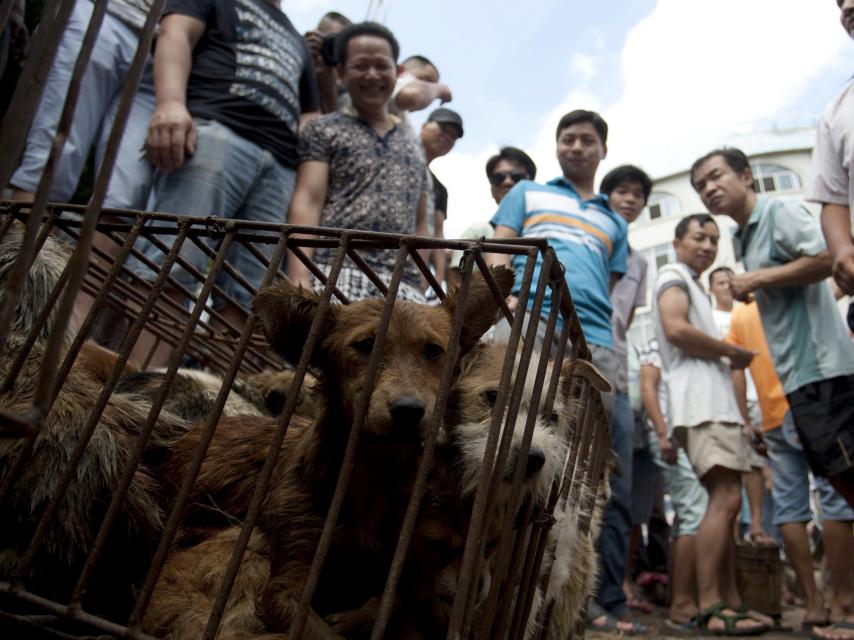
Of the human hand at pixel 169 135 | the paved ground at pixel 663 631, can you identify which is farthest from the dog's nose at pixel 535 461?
the paved ground at pixel 663 631

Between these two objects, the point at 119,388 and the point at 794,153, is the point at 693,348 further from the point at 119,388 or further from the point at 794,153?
the point at 794,153

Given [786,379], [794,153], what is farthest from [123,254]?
[794,153]

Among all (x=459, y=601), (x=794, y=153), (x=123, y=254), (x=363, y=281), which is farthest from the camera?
(x=794, y=153)

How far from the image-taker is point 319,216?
3918 mm

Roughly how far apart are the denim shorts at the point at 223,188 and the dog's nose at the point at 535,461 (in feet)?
6.58

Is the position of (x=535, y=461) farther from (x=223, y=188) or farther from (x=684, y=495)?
(x=684, y=495)

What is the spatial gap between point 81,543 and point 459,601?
106 centimetres

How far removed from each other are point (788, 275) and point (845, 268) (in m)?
0.83

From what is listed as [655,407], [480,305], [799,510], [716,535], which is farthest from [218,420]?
[655,407]

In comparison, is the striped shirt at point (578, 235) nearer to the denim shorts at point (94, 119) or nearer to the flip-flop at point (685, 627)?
the denim shorts at point (94, 119)

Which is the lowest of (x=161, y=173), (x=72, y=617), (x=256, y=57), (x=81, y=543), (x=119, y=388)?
(x=72, y=617)

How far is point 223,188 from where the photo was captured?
12.0 feet

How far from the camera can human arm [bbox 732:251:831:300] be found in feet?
13.5

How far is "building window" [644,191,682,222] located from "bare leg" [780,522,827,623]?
127 feet
